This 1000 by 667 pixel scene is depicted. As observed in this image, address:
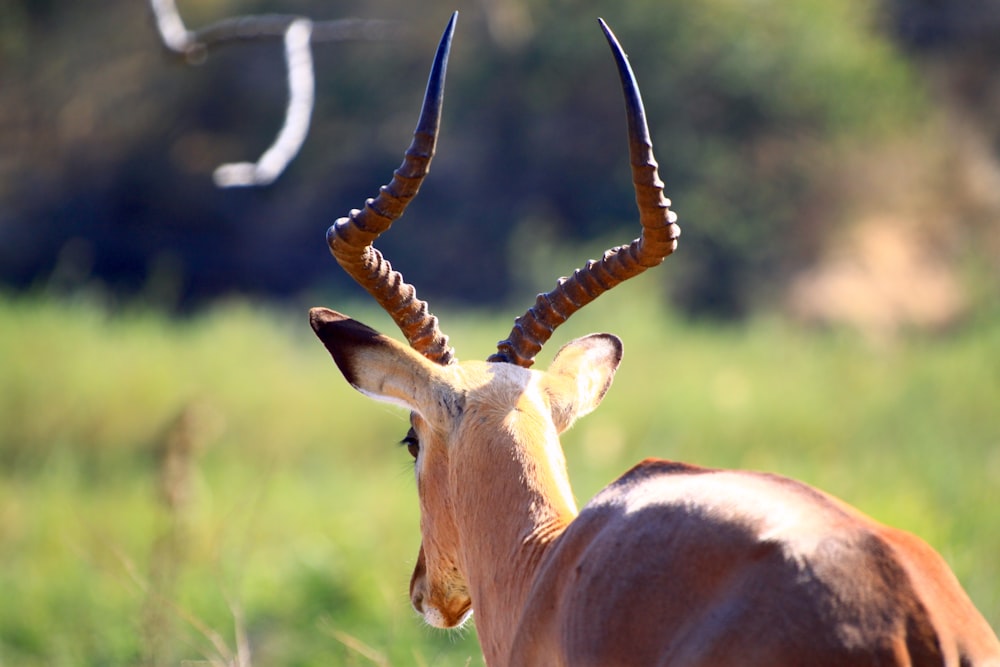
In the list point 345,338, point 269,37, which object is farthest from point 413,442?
point 269,37

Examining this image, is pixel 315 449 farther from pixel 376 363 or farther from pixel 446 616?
pixel 376 363

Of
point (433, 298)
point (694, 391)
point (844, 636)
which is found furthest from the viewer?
point (433, 298)

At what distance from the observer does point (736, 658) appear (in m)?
2.00

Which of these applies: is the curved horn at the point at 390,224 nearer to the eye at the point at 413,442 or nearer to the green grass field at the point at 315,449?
the eye at the point at 413,442

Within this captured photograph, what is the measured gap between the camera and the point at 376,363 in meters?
3.04

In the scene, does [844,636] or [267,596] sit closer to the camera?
[844,636]

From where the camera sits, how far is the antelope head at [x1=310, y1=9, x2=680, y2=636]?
2969mm

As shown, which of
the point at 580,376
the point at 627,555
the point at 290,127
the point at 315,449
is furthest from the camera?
the point at 315,449

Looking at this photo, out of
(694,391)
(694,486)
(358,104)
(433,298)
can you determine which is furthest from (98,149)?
(694,486)

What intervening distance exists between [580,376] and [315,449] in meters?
9.08

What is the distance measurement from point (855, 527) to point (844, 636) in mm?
223

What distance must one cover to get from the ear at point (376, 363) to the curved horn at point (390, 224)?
0.21 m

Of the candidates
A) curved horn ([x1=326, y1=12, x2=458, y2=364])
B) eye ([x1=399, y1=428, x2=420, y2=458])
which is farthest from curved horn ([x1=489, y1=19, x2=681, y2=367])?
eye ([x1=399, y1=428, x2=420, y2=458])

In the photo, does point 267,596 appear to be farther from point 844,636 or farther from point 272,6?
point 272,6
